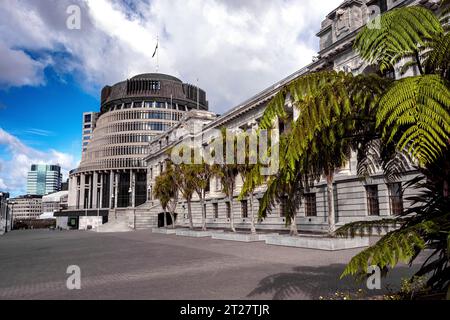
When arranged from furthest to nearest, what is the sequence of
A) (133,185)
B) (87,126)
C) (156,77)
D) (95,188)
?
(87,126), (156,77), (95,188), (133,185)

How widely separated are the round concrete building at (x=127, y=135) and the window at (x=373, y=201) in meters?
81.5

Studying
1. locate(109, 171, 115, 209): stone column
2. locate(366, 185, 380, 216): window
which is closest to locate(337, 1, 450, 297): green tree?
locate(366, 185, 380, 216): window

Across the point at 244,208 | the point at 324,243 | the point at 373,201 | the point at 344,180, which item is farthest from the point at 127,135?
the point at 324,243

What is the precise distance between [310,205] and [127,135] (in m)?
82.5

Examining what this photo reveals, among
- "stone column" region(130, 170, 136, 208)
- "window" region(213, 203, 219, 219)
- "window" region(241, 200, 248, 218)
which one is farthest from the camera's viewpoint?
"stone column" region(130, 170, 136, 208)

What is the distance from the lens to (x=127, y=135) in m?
104

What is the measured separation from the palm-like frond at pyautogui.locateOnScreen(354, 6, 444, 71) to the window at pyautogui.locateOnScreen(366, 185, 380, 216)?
23889 mm

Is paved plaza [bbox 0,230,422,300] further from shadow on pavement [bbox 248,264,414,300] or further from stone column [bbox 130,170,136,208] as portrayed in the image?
stone column [bbox 130,170,136,208]

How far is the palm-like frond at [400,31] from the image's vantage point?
13.3 feet

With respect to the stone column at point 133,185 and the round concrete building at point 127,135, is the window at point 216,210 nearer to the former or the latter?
the round concrete building at point 127,135

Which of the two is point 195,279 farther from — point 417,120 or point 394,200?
point 394,200

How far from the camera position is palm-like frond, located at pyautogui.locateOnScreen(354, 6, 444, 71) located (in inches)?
159

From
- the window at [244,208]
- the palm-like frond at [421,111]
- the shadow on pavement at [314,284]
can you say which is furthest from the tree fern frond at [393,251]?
the window at [244,208]
